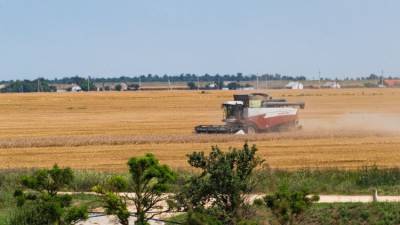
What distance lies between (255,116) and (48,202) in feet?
114

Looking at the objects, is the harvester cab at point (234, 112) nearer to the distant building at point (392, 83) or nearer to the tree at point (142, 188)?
the tree at point (142, 188)

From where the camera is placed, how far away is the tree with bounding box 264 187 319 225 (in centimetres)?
1872

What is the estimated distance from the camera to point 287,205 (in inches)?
736

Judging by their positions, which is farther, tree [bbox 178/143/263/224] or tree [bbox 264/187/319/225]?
tree [bbox 178/143/263/224]

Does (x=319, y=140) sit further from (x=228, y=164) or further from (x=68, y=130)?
(x=228, y=164)

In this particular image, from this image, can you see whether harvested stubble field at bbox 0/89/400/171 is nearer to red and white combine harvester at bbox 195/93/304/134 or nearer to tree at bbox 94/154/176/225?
red and white combine harvester at bbox 195/93/304/134

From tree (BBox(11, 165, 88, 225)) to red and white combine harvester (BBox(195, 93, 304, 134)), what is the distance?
31918mm

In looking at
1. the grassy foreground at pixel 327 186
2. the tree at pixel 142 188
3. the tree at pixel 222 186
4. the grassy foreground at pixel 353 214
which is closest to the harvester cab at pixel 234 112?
the grassy foreground at pixel 327 186

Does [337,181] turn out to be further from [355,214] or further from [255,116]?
[255,116]

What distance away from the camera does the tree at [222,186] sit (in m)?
19.2

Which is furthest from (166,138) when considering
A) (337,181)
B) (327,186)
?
(327,186)

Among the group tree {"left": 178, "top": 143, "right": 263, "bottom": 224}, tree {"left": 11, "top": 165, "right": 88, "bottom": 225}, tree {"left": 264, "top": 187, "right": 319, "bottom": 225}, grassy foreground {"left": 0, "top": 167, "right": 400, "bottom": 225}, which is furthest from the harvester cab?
tree {"left": 264, "top": 187, "right": 319, "bottom": 225}

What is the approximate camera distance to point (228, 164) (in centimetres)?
1936

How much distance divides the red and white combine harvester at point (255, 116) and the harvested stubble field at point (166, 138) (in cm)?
125
